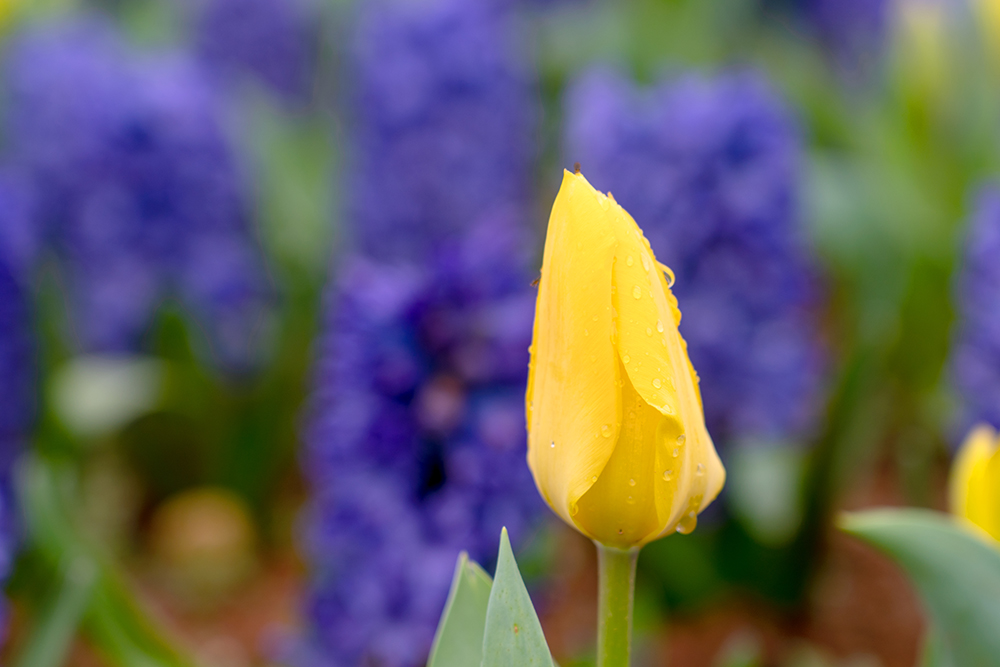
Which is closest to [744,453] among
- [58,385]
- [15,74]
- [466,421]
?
[466,421]

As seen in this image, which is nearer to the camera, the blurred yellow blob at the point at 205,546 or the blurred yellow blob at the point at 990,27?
the blurred yellow blob at the point at 205,546

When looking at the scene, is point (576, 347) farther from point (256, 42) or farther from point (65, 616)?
point (256, 42)

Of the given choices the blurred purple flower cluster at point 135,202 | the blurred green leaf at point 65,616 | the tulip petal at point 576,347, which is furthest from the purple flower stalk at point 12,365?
the tulip petal at point 576,347

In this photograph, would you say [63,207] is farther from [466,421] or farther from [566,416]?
[566,416]

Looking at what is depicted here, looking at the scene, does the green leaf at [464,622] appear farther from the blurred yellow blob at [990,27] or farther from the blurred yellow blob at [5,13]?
the blurred yellow blob at [5,13]

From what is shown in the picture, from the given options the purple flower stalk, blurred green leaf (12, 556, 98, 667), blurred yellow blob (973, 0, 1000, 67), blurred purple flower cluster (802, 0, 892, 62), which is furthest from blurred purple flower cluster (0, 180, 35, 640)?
blurred purple flower cluster (802, 0, 892, 62)

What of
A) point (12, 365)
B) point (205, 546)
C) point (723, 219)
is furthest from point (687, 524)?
point (205, 546)

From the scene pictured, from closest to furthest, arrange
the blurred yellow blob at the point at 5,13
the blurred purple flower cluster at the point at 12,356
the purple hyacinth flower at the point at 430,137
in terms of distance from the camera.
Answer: the blurred purple flower cluster at the point at 12,356
the purple hyacinth flower at the point at 430,137
the blurred yellow blob at the point at 5,13
